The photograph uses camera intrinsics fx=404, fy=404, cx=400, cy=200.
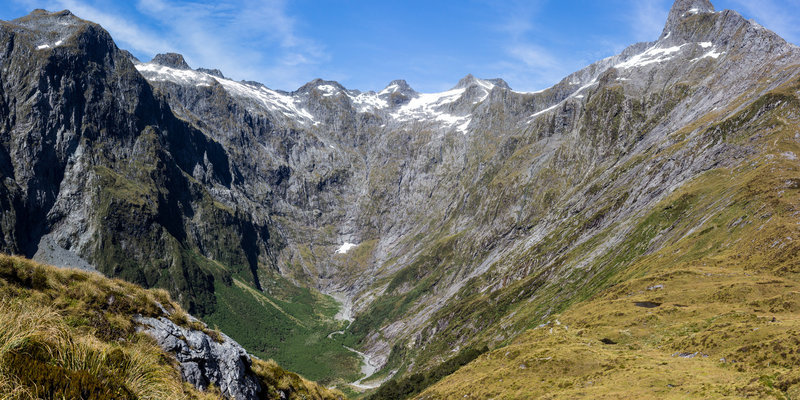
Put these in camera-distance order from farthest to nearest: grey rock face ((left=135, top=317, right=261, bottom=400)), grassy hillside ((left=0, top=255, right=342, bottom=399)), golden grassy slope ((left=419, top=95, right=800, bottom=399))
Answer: golden grassy slope ((left=419, top=95, right=800, bottom=399)), grey rock face ((left=135, top=317, right=261, bottom=400)), grassy hillside ((left=0, top=255, right=342, bottom=399))

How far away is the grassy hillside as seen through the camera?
305 inches

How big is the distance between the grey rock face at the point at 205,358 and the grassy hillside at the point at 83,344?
883 millimetres

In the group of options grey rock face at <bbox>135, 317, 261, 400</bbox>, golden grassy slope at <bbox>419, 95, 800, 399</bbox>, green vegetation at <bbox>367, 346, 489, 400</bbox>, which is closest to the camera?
grey rock face at <bbox>135, 317, 261, 400</bbox>

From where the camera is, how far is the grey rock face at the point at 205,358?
22.2m

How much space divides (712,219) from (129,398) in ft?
439

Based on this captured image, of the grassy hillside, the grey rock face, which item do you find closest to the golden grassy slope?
the grassy hillside

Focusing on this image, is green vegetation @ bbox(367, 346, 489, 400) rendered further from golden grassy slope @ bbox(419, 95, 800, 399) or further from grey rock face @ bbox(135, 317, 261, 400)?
grey rock face @ bbox(135, 317, 261, 400)

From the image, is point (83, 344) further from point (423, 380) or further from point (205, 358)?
point (423, 380)

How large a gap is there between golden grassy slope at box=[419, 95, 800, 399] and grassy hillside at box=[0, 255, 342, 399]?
40.2 meters

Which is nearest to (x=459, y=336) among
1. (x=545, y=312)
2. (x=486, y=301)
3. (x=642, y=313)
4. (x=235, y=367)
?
(x=486, y=301)

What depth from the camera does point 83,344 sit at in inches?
394

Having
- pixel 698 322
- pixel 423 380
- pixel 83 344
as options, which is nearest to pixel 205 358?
pixel 83 344

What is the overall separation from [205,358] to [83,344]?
51.4 feet

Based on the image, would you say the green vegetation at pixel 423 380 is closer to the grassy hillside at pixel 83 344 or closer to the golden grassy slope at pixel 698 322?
the golden grassy slope at pixel 698 322
